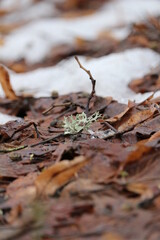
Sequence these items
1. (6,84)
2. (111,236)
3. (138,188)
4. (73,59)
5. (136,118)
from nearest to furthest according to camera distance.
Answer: (111,236) < (138,188) < (136,118) < (6,84) < (73,59)

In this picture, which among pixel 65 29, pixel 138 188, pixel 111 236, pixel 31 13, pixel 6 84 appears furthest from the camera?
pixel 31 13

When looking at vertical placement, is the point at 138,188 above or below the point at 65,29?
above

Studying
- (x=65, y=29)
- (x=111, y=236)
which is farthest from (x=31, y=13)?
(x=111, y=236)

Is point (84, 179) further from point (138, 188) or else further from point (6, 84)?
point (6, 84)

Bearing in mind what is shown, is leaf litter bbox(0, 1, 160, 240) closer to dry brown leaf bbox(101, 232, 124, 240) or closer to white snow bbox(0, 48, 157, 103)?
dry brown leaf bbox(101, 232, 124, 240)

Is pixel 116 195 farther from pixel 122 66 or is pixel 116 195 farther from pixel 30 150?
pixel 122 66

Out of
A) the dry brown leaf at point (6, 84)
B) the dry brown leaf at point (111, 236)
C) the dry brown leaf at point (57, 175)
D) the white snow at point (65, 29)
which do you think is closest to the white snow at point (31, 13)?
the white snow at point (65, 29)
